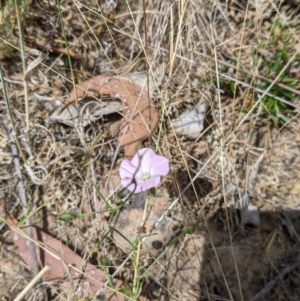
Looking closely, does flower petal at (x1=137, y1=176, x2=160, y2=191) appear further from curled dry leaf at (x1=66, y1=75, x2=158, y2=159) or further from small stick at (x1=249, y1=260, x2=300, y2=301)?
small stick at (x1=249, y1=260, x2=300, y2=301)

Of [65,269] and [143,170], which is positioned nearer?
[143,170]

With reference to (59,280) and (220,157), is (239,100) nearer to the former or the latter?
(220,157)

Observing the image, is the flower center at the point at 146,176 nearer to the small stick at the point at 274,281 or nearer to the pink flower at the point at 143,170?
the pink flower at the point at 143,170

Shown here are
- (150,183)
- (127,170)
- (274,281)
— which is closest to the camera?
(150,183)

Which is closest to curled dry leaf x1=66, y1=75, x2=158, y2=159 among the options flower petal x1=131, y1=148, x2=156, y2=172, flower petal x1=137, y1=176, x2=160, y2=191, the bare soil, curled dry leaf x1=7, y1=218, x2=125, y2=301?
the bare soil

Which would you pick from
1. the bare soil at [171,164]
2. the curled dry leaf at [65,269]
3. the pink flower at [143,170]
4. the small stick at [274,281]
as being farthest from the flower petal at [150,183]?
the small stick at [274,281]

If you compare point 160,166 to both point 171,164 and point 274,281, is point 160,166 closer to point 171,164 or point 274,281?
point 171,164

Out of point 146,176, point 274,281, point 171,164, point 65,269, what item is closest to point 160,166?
point 146,176

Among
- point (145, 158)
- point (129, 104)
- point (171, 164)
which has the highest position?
point (129, 104)
